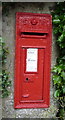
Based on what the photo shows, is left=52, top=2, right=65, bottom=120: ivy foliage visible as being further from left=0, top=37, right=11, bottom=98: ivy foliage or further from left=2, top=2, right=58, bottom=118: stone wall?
left=0, top=37, right=11, bottom=98: ivy foliage

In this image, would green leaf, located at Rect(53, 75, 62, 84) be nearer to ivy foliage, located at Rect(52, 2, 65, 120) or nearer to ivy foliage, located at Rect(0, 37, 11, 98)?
ivy foliage, located at Rect(52, 2, 65, 120)

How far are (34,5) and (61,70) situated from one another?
126 centimetres

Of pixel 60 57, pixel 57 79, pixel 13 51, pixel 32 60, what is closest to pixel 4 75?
pixel 13 51

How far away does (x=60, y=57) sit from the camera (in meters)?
3.95

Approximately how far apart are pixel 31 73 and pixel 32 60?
236 mm

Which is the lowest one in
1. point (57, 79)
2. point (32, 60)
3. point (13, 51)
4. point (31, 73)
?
point (57, 79)

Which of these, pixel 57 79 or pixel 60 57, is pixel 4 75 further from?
pixel 60 57

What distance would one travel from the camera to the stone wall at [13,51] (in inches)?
150

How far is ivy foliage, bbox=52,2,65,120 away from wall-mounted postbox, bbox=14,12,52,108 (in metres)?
0.13

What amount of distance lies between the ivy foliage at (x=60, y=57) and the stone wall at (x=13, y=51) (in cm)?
11

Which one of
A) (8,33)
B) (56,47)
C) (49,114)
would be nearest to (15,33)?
(8,33)

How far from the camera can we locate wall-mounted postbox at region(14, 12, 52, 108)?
3.80 m

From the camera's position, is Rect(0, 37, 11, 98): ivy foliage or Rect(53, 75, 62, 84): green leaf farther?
Rect(53, 75, 62, 84): green leaf

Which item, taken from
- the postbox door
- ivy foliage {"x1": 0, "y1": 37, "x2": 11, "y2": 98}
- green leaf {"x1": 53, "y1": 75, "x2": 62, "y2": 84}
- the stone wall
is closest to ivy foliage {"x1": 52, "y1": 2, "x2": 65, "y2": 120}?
green leaf {"x1": 53, "y1": 75, "x2": 62, "y2": 84}
